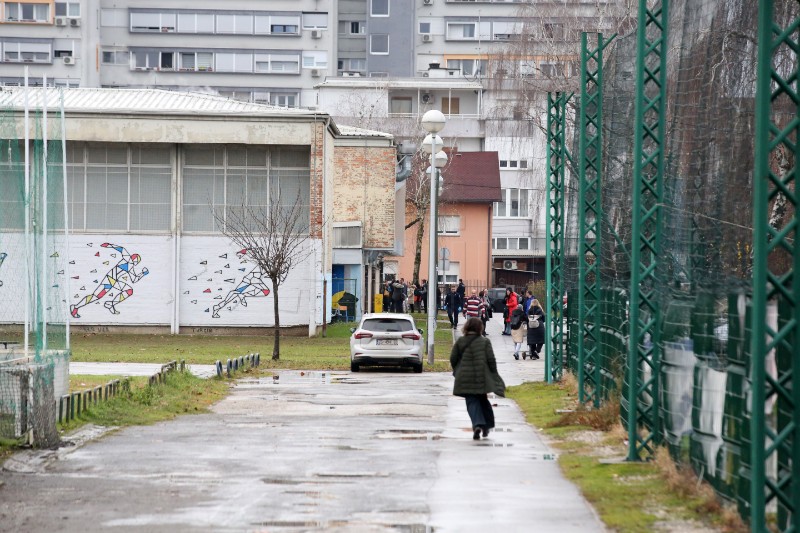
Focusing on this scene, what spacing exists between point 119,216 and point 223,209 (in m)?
3.49

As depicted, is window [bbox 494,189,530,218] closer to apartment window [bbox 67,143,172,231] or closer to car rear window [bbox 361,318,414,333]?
apartment window [bbox 67,143,172,231]

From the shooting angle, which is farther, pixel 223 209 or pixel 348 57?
pixel 348 57

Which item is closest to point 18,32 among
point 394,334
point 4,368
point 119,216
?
point 119,216

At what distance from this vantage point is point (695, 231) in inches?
616

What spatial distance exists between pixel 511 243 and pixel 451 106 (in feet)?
33.4

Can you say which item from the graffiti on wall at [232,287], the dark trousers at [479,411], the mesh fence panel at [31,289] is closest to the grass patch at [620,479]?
the dark trousers at [479,411]

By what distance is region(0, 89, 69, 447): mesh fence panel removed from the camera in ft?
49.6

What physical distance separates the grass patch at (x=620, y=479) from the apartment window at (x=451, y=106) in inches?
3069

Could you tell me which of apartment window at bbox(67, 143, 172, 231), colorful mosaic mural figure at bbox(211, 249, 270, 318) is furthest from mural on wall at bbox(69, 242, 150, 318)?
colorful mosaic mural figure at bbox(211, 249, 270, 318)

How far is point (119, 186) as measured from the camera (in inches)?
1882

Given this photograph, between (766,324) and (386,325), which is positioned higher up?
(766,324)

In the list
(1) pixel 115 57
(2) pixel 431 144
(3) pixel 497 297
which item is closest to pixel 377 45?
(1) pixel 115 57

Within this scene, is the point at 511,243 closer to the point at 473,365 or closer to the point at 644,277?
the point at 473,365

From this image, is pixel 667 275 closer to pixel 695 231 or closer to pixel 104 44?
pixel 695 231
